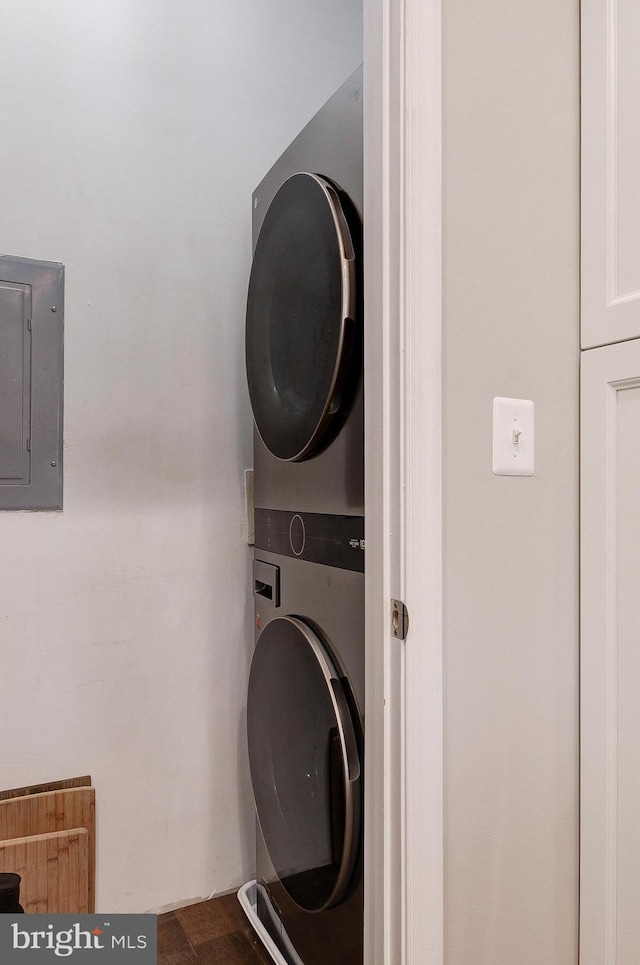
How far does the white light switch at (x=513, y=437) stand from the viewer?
868 millimetres

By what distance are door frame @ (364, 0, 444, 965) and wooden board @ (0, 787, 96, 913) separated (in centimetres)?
88

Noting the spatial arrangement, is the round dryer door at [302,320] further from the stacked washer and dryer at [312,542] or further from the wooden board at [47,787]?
the wooden board at [47,787]

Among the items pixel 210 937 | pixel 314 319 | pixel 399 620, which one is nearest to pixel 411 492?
pixel 399 620

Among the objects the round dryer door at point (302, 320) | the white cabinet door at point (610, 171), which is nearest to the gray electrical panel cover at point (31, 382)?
the round dryer door at point (302, 320)

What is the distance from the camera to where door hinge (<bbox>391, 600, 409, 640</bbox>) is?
2.66 feet

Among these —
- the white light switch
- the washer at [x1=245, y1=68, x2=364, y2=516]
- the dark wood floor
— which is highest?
the washer at [x1=245, y1=68, x2=364, y2=516]

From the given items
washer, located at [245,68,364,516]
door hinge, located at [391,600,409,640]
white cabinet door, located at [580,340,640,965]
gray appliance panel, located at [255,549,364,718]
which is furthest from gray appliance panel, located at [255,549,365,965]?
white cabinet door, located at [580,340,640,965]

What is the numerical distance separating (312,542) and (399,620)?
0.44 meters

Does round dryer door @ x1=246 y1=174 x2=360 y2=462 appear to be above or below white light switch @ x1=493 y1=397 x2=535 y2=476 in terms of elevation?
above

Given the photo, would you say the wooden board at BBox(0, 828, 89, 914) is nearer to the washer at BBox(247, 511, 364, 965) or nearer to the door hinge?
the washer at BBox(247, 511, 364, 965)

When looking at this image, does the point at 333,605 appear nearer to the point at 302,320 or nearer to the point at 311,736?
the point at 311,736

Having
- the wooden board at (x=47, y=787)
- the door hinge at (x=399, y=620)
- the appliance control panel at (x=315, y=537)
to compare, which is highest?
the appliance control panel at (x=315, y=537)

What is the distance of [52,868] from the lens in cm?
141

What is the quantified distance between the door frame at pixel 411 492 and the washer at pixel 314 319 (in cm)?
23
